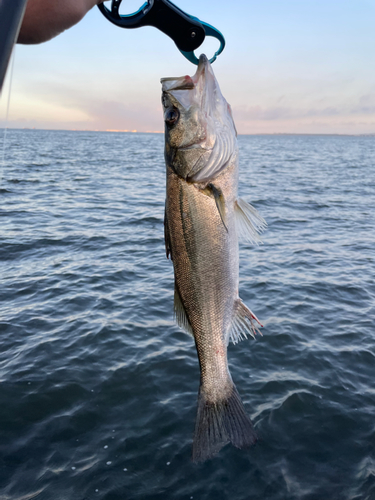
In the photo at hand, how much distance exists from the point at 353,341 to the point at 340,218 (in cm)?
1047

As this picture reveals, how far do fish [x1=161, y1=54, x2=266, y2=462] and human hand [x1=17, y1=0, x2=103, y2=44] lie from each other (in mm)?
1252

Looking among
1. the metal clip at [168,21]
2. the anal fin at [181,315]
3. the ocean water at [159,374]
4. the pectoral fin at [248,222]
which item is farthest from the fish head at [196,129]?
the ocean water at [159,374]

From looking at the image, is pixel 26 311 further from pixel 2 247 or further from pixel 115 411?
pixel 2 247

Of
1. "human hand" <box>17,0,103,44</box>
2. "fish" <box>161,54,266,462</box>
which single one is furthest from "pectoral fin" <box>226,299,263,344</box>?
"human hand" <box>17,0,103,44</box>

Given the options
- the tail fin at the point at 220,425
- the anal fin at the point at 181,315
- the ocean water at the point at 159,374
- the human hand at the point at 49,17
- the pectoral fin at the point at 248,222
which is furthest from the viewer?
the ocean water at the point at 159,374

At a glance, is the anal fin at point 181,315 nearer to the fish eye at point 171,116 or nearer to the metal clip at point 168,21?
the fish eye at point 171,116

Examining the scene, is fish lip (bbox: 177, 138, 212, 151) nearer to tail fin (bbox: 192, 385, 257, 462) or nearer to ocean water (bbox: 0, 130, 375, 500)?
tail fin (bbox: 192, 385, 257, 462)

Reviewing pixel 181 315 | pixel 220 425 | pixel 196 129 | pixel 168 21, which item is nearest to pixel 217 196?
pixel 196 129

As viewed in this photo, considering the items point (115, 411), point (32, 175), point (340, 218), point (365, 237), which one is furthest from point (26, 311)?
point (32, 175)

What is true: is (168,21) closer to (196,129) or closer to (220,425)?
(196,129)

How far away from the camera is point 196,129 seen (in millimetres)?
2902

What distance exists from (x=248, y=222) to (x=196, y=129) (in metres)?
0.79

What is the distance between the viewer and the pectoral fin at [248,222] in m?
3.12

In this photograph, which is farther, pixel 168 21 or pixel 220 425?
pixel 220 425
